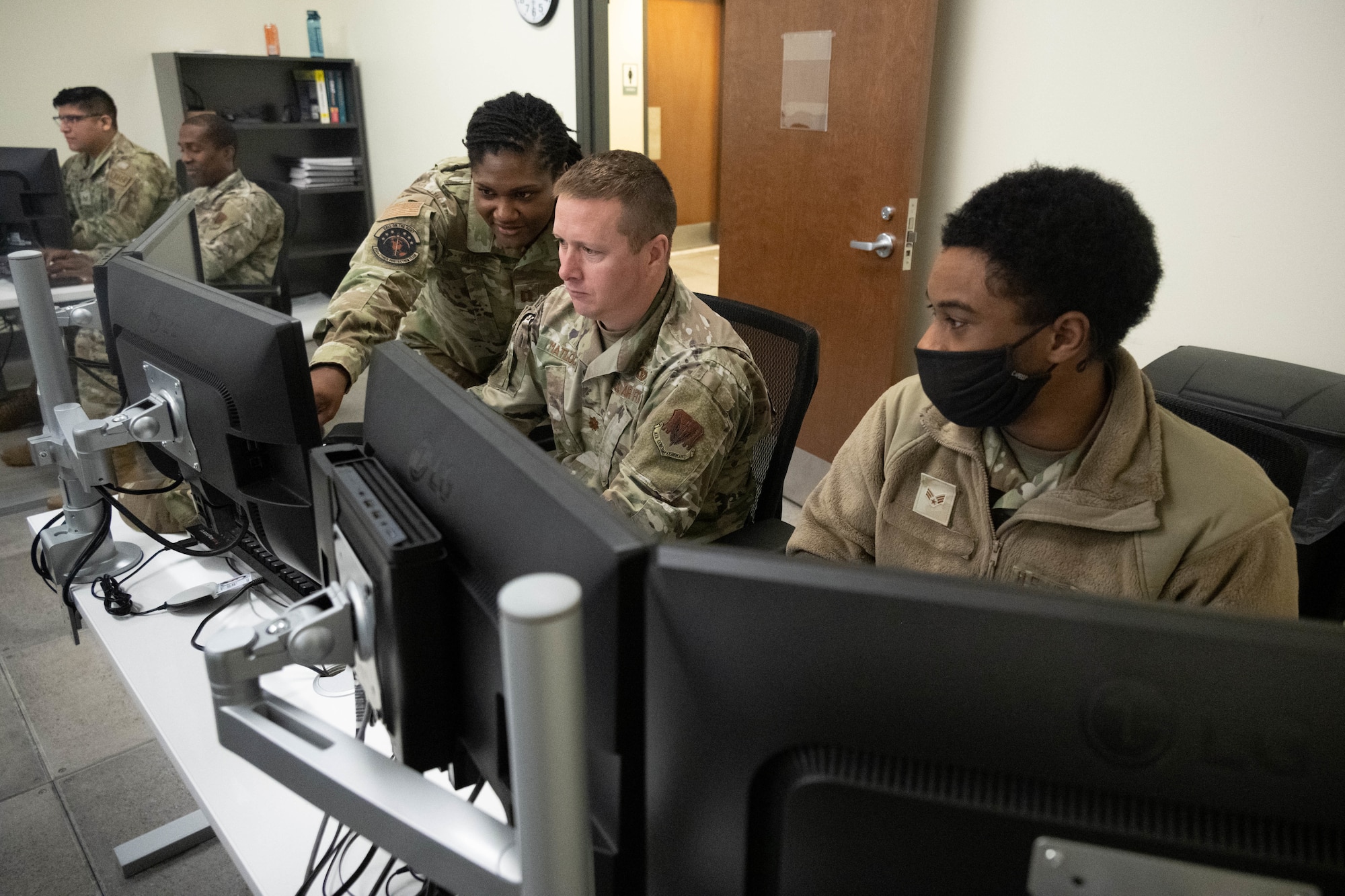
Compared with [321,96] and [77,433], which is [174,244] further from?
[321,96]

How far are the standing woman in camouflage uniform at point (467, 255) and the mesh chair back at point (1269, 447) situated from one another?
4.23ft

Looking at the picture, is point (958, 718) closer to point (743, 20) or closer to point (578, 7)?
point (743, 20)

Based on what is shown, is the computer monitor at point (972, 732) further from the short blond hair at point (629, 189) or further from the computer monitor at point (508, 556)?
the short blond hair at point (629, 189)

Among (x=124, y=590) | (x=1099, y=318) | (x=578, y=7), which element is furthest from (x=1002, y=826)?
(x=578, y=7)

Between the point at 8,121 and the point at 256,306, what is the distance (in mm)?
4193

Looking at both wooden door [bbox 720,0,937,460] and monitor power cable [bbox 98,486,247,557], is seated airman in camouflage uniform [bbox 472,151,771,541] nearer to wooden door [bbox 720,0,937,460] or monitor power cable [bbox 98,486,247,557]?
monitor power cable [bbox 98,486,247,557]

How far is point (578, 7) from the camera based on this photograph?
10.2 feet

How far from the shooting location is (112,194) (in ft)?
12.0

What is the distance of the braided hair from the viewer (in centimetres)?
180

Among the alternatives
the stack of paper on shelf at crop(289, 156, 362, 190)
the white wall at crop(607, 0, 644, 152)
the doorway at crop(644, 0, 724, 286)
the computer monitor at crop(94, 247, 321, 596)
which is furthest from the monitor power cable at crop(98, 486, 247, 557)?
the doorway at crop(644, 0, 724, 286)


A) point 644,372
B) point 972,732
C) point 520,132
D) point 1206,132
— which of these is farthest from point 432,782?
point 1206,132

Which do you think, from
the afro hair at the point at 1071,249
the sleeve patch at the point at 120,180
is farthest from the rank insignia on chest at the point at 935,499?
the sleeve patch at the point at 120,180

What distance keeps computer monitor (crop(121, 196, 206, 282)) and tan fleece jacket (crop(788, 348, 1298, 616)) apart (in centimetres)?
105

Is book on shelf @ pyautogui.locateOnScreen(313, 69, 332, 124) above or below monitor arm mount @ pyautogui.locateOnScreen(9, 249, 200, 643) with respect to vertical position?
above
